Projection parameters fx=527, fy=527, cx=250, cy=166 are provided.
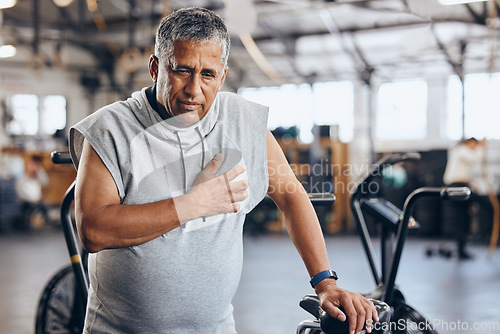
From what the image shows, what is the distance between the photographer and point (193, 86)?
0.85m

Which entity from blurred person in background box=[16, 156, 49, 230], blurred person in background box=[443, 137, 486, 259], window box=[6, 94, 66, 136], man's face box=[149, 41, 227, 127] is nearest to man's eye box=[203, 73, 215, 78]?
man's face box=[149, 41, 227, 127]

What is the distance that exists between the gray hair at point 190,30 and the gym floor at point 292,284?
49.5 inches

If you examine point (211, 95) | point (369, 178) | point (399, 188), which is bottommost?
point (399, 188)

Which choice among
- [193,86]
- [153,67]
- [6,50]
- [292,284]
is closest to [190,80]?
[193,86]

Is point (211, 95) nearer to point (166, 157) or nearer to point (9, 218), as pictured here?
point (166, 157)

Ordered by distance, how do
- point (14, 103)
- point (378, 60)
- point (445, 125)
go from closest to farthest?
point (378, 60), point (445, 125), point (14, 103)

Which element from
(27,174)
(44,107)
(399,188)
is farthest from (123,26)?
(399,188)

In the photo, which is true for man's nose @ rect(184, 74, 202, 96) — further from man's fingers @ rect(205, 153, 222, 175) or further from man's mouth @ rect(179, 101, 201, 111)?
man's fingers @ rect(205, 153, 222, 175)

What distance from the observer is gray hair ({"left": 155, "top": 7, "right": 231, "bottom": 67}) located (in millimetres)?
855

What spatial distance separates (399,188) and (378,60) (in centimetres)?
320

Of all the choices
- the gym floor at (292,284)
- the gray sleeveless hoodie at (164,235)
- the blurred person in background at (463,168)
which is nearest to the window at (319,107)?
the blurred person in background at (463,168)

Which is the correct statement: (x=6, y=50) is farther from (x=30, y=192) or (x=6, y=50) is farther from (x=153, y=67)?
(x=153, y=67)

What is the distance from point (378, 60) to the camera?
30.6ft

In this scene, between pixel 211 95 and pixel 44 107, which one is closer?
pixel 211 95
